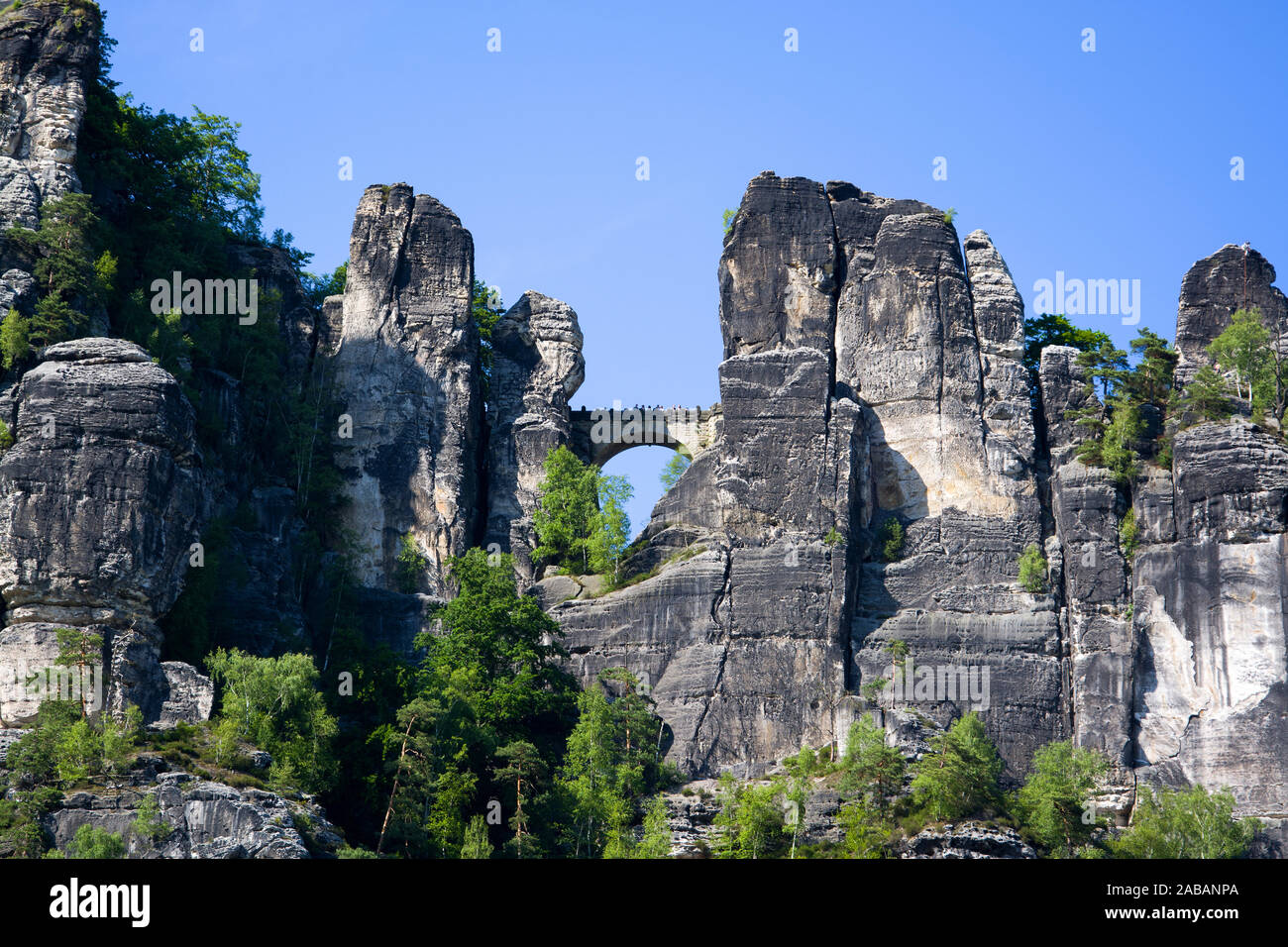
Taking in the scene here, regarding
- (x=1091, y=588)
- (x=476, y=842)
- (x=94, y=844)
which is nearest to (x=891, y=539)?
(x=1091, y=588)

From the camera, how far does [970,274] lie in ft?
250

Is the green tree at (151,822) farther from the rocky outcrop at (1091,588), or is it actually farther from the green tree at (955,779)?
the rocky outcrop at (1091,588)

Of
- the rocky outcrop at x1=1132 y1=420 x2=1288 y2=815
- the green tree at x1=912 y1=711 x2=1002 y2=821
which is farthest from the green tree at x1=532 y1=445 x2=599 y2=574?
the rocky outcrop at x1=1132 y1=420 x2=1288 y2=815

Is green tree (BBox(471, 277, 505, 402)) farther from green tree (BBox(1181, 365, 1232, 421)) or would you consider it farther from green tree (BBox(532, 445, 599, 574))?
green tree (BBox(1181, 365, 1232, 421))

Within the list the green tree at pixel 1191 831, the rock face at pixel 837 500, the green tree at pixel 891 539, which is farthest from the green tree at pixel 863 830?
the green tree at pixel 891 539

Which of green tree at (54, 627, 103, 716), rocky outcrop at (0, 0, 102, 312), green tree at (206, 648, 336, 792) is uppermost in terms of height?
rocky outcrop at (0, 0, 102, 312)

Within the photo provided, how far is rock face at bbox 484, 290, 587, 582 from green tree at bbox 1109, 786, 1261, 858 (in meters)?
25.9

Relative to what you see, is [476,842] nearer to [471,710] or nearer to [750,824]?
[471,710]

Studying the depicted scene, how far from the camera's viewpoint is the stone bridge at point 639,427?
80125 millimetres

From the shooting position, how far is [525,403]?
7862 cm

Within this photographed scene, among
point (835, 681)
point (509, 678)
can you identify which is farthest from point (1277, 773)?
point (509, 678)

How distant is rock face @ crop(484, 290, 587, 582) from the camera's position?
76.6m

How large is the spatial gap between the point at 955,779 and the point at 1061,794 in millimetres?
3111

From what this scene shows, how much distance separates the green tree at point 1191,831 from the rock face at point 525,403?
85.0 ft
